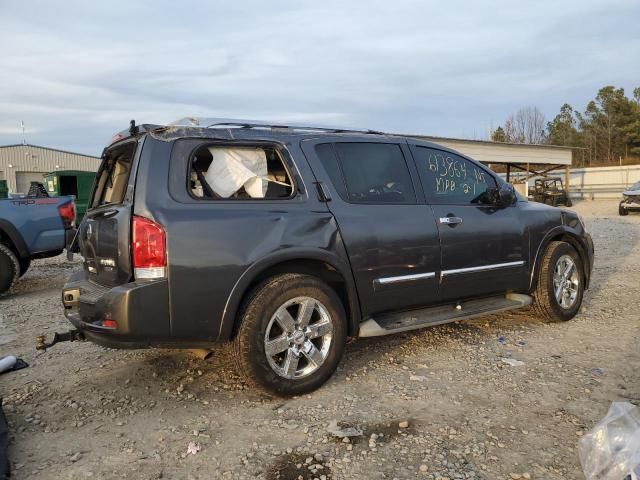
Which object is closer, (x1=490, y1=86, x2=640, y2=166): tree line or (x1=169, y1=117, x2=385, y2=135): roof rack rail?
(x1=169, y1=117, x2=385, y2=135): roof rack rail

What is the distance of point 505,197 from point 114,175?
339cm

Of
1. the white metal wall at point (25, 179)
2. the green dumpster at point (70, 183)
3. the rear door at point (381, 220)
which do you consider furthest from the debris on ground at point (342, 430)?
the white metal wall at point (25, 179)

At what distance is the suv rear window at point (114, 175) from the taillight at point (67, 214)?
11.5 feet

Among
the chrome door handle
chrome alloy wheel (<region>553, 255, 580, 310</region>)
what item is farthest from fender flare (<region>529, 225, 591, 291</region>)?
the chrome door handle

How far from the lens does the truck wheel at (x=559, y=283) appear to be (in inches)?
196

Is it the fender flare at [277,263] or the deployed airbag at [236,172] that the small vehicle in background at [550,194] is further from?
the deployed airbag at [236,172]

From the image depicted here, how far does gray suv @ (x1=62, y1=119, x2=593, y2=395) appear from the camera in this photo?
3.13m

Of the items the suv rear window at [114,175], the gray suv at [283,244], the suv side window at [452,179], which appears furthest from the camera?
the suv side window at [452,179]

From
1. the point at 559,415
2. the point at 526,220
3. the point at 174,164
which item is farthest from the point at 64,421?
the point at 526,220

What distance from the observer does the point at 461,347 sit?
4480 millimetres

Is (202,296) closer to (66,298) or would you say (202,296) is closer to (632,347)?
(66,298)

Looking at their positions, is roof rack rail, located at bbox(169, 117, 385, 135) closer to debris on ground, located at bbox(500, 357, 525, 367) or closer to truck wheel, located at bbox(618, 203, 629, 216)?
debris on ground, located at bbox(500, 357, 525, 367)

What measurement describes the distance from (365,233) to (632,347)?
2603mm

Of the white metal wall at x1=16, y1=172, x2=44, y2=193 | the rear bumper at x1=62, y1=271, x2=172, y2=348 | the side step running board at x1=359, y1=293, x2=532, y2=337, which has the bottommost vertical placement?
the side step running board at x1=359, y1=293, x2=532, y2=337
